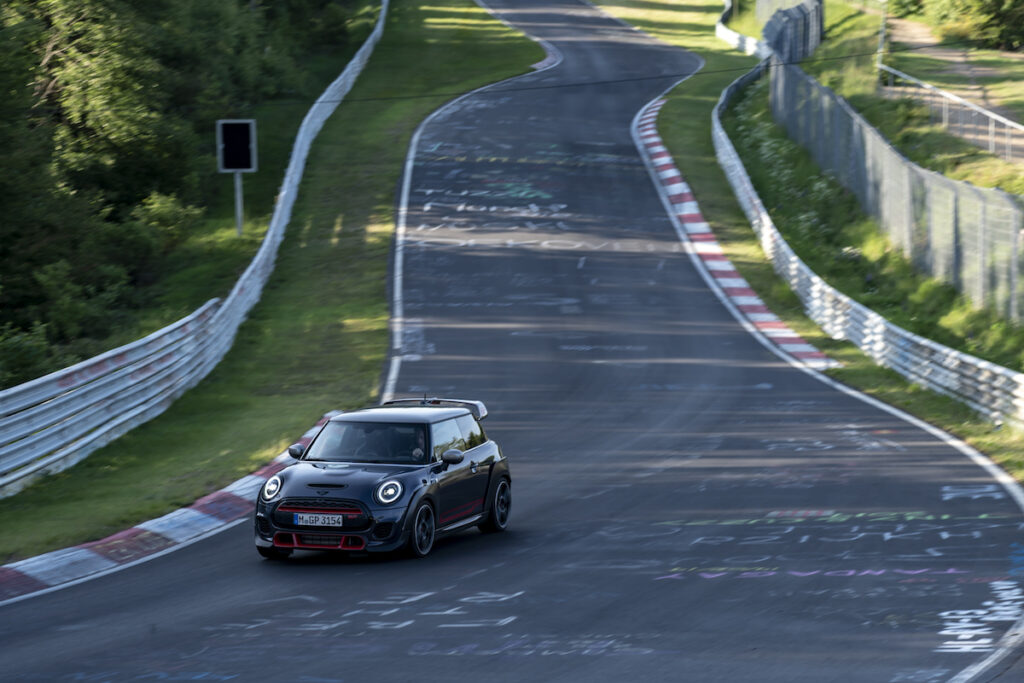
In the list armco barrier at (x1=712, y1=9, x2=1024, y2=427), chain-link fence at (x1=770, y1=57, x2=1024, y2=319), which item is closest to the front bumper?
armco barrier at (x1=712, y1=9, x2=1024, y2=427)

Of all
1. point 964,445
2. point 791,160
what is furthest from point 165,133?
point 964,445

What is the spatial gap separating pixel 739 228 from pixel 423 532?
25.1 m

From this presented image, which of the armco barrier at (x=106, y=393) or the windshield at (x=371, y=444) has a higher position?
the windshield at (x=371, y=444)

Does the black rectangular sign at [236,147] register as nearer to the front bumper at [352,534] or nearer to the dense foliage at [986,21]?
the front bumper at [352,534]

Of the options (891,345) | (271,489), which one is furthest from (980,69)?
(271,489)

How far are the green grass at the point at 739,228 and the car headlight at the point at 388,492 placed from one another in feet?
27.1

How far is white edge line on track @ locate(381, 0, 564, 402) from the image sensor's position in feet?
78.2

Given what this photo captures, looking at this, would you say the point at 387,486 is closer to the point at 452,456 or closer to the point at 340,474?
the point at 340,474

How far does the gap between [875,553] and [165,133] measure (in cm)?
2729

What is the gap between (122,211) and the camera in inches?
1363

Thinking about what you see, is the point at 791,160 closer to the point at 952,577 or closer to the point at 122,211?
the point at 122,211

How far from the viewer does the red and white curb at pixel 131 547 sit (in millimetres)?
11039

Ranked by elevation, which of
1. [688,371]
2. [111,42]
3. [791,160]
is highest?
[111,42]

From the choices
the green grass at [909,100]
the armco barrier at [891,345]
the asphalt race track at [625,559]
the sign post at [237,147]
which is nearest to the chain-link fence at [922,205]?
the armco barrier at [891,345]
